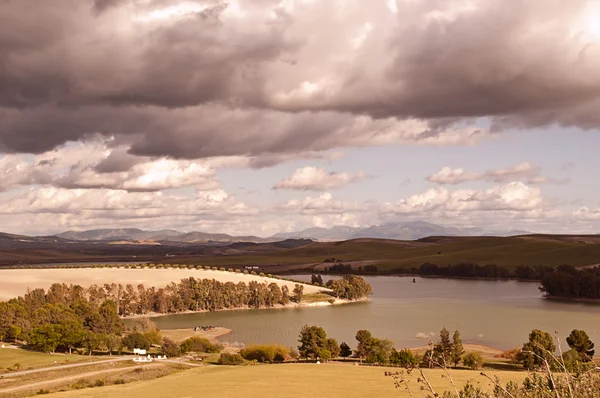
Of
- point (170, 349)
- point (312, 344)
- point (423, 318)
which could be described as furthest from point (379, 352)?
point (423, 318)

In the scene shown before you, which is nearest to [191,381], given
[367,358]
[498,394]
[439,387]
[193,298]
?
[439,387]

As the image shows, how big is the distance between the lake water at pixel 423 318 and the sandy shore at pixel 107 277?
24.2m

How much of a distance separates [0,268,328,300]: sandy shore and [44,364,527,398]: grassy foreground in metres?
101

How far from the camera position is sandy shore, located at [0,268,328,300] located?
5994 inches

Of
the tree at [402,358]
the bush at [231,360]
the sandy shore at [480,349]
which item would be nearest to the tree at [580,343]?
the sandy shore at [480,349]

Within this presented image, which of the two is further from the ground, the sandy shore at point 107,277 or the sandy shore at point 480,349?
the sandy shore at point 107,277

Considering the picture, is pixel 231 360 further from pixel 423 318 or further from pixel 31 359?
pixel 423 318

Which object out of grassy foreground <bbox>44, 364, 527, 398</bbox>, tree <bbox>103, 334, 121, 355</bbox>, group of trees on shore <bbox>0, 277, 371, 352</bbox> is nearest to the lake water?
group of trees on shore <bbox>0, 277, 371, 352</bbox>

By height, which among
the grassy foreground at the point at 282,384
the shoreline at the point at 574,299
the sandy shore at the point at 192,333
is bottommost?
the sandy shore at the point at 192,333

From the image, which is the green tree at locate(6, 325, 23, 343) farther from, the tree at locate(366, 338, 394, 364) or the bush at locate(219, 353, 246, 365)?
the tree at locate(366, 338, 394, 364)

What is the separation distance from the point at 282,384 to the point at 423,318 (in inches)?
2797

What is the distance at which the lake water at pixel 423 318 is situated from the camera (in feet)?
318

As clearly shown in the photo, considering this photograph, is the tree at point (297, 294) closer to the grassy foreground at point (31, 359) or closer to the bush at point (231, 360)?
the grassy foreground at point (31, 359)

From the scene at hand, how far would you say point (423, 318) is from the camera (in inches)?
4530
